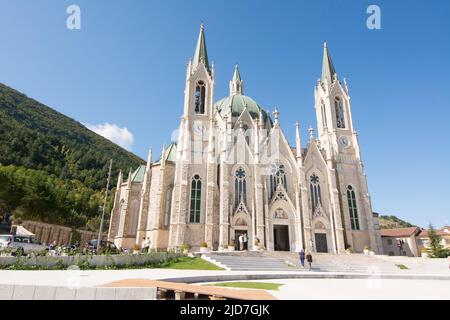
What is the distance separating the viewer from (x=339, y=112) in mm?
43625

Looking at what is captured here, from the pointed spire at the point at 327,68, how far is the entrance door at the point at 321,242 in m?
23.2

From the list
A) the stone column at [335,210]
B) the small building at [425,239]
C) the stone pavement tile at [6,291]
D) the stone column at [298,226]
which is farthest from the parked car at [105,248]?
the small building at [425,239]

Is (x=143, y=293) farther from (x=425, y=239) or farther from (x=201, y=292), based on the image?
(x=425, y=239)

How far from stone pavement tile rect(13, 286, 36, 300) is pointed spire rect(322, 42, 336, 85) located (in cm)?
4569

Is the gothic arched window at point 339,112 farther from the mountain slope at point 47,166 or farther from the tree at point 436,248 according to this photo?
the mountain slope at point 47,166

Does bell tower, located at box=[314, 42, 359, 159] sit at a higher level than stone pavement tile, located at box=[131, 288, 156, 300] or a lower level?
higher

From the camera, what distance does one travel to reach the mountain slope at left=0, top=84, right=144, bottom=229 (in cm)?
4734

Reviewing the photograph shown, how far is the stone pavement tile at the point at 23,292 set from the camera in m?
5.88

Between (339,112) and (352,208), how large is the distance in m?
14.9

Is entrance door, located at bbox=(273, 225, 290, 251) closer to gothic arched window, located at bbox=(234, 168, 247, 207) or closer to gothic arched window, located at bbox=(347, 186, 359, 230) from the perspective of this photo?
gothic arched window, located at bbox=(234, 168, 247, 207)

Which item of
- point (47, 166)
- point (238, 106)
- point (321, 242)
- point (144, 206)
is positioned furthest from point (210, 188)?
point (47, 166)

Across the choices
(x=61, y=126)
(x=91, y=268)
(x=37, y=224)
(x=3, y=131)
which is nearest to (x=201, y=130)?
(x=91, y=268)

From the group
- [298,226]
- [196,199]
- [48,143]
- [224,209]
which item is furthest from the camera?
[48,143]

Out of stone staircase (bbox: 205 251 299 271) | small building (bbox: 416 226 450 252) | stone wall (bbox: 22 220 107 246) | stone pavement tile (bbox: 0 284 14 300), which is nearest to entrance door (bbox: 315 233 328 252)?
stone staircase (bbox: 205 251 299 271)
